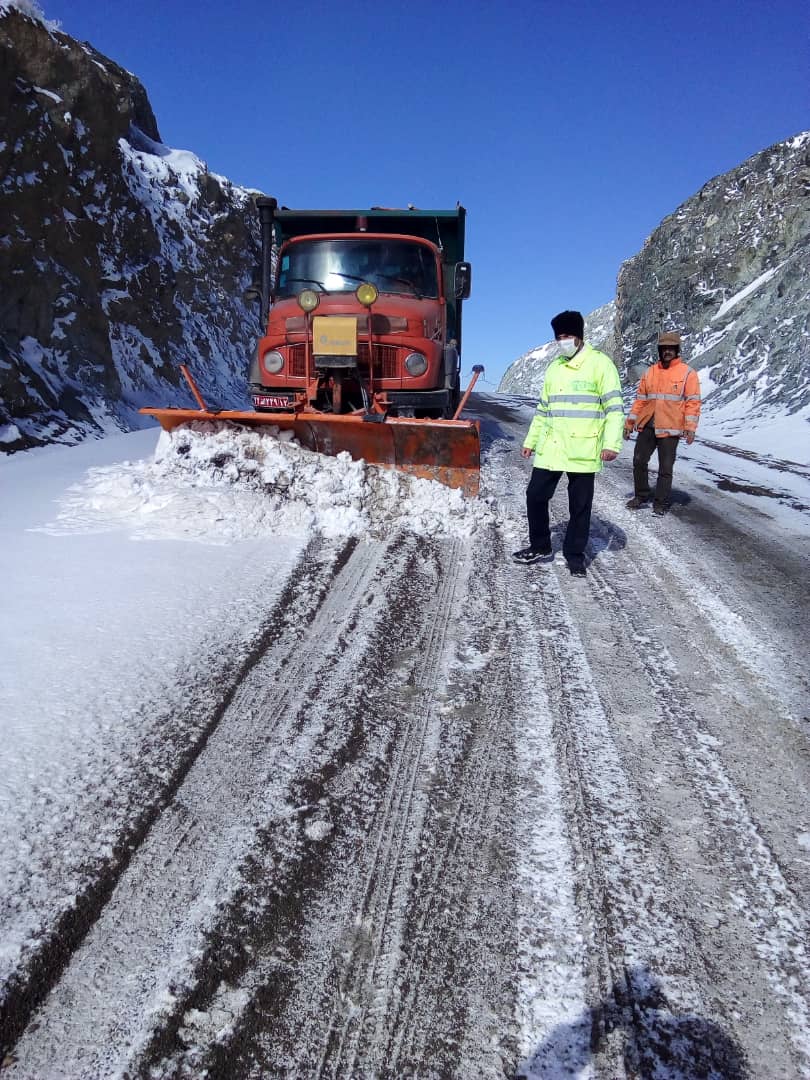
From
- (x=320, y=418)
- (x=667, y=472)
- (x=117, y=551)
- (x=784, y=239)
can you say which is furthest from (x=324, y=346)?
(x=784, y=239)

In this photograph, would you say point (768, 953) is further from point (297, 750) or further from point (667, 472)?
point (667, 472)

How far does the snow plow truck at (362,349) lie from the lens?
5.27 m

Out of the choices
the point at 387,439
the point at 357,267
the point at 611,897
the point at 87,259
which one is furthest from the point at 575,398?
the point at 87,259

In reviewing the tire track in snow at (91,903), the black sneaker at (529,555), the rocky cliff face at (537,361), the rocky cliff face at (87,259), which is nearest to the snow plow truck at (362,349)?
the black sneaker at (529,555)

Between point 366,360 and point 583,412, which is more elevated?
point 366,360

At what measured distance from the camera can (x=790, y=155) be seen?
23.4 metres

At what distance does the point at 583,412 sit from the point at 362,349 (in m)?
2.39

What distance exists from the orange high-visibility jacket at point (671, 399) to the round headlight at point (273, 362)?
3.26m

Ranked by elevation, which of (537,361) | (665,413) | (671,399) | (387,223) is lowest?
(665,413)

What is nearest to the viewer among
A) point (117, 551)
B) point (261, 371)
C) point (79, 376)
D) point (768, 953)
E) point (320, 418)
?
point (768, 953)

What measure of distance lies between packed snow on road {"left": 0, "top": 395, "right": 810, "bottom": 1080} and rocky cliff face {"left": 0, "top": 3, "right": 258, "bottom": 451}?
8.72 meters

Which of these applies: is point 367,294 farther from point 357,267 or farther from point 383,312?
point 357,267

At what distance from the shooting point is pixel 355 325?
543 cm

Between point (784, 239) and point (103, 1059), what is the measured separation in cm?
2682
